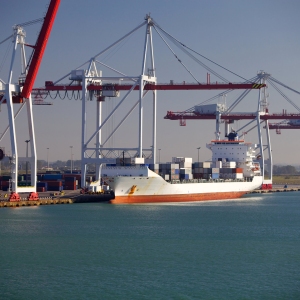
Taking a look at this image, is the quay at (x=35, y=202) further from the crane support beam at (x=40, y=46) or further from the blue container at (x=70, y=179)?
the blue container at (x=70, y=179)

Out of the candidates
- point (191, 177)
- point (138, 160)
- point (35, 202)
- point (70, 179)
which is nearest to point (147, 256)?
point (35, 202)

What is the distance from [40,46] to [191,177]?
17077 millimetres

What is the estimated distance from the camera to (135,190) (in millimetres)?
49188

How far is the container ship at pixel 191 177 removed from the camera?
49.1 meters

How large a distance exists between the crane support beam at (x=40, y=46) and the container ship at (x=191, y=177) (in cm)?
868

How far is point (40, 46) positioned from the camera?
4481 cm

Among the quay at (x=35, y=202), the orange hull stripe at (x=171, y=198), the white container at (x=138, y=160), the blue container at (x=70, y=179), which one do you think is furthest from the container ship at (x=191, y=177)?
the blue container at (x=70, y=179)

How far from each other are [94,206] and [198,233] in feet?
50.9

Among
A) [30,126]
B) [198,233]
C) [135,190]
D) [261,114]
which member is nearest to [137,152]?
[135,190]

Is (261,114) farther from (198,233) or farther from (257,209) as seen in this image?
(198,233)

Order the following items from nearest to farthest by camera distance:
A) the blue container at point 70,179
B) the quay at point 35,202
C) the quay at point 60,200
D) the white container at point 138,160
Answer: the quay at point 35,202, the quay at point 60,200, the white container at point 138,160, the blue container at point 70,179

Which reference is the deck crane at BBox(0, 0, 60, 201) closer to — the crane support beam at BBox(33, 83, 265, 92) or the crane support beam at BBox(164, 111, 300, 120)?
the crane support beam at BBox(33, 83, 265, 92)

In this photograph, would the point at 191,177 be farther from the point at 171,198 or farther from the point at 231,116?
the point at 231,116

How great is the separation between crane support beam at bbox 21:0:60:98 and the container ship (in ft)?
28.5
